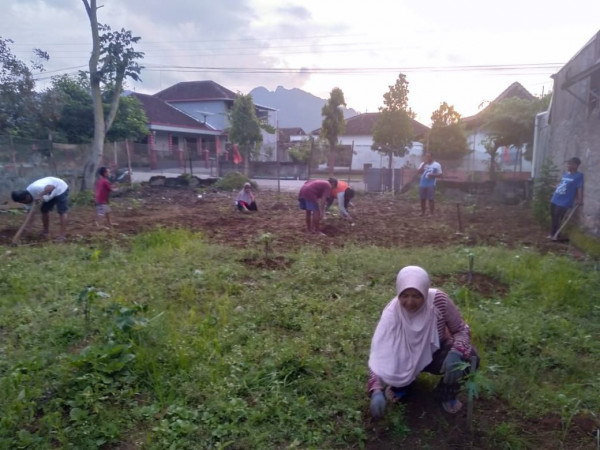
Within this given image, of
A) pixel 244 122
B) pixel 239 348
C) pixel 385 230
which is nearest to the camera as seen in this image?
pixel 239 348

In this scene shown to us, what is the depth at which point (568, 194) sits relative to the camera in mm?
7879

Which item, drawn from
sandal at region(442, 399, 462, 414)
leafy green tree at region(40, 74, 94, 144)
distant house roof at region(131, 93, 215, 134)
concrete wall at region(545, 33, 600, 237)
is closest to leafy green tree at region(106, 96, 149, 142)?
leafy green tree at region(40, 74, 94, 144)

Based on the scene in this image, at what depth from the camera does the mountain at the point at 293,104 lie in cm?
8112

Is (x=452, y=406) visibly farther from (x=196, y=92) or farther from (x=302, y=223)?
(x=196, y=92)

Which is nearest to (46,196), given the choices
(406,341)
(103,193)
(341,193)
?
(103,193)

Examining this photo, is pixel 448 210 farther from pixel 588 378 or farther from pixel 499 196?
pixel 588 378

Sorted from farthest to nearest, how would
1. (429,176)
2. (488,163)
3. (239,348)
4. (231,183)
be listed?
(488,163), (231,183), (429,176), (239,348)

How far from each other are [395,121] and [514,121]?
5392mm

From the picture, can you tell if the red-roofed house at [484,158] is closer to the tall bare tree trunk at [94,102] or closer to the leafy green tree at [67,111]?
the tall bare tree trunk at [94,102]

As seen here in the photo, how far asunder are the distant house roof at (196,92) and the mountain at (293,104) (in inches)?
1407

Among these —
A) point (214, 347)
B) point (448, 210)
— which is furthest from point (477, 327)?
point (448, 210)

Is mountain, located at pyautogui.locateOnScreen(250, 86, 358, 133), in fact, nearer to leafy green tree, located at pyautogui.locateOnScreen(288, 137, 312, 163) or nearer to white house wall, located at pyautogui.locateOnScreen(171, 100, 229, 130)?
white house wall, located at pyautogui.locateOnScreen(171, 100, 229, 130)

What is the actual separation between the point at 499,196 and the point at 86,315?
40.0 ft

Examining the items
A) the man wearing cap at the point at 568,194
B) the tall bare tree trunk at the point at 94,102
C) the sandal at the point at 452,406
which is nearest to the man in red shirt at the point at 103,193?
the tall bare tree trunk at the point at 94,102
